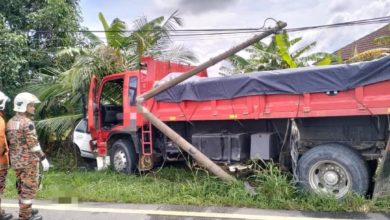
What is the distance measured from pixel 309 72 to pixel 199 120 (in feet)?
7.56

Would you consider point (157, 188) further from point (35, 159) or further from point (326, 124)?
point (326, 124)

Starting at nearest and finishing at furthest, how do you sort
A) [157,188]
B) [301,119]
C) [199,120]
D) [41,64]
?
1. [301,119]
2. [157,188]
3. [199,120]
4. [41,64]

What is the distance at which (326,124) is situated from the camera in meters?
6.71

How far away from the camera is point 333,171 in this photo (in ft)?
20.8

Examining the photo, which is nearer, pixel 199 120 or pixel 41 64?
pixel 199 120

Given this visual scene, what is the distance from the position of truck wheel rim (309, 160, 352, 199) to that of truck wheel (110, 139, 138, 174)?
4106 millimetres

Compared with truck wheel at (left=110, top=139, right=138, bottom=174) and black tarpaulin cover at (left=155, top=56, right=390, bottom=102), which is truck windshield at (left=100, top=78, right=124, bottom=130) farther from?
black tarpaulin cover at (left=155, top=56, right=390, bottom=102)

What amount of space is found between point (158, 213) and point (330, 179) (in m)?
2.54

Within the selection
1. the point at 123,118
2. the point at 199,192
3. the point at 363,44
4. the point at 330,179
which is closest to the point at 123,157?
the point at 123,118

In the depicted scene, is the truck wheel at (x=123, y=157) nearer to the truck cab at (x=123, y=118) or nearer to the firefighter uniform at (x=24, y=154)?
the truck cab at (x=123, y=118)

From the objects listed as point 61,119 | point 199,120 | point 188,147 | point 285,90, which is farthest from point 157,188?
point 61,119

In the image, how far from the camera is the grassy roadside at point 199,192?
19.7 ft

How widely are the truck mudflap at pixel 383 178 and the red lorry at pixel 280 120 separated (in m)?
0.16

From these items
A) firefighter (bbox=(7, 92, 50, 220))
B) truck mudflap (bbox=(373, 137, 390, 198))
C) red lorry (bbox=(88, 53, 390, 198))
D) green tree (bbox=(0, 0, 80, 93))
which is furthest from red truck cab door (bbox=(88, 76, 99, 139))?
truck mudflap (bbox=(373, 137, 390, 198))
